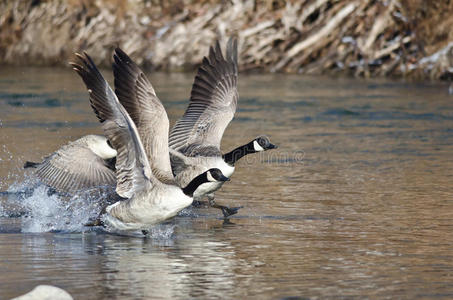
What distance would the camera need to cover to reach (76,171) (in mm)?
10617

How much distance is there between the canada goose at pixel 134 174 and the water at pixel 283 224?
0.28 meters

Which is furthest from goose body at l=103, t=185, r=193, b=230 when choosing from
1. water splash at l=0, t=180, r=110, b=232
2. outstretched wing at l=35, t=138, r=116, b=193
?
outstretched wing at l=35, t=138, r=116, b=193

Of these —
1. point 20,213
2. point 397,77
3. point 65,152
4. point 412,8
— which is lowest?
point 20,213

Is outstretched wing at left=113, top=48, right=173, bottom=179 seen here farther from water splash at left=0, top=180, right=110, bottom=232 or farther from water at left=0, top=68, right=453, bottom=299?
water splash at left=0, top=180, right=110, bottom=232

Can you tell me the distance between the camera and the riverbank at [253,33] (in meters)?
23.1

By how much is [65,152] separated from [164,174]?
7.12 feet

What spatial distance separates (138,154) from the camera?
8.65m

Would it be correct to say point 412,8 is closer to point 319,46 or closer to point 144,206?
point 319,46

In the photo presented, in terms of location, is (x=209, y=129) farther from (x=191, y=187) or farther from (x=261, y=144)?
(x=191, y=187)

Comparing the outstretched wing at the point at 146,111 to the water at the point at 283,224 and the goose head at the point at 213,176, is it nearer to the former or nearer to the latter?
the goose head at the point at 213,176

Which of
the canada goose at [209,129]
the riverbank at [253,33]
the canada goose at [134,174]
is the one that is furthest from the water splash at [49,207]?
the riverbank at [253,33]

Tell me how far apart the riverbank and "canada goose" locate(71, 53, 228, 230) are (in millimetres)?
12586

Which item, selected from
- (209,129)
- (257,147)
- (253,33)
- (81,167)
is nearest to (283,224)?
(257,147)

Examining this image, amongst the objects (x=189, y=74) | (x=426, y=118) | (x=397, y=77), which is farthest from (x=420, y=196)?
(x=189, y=74)
